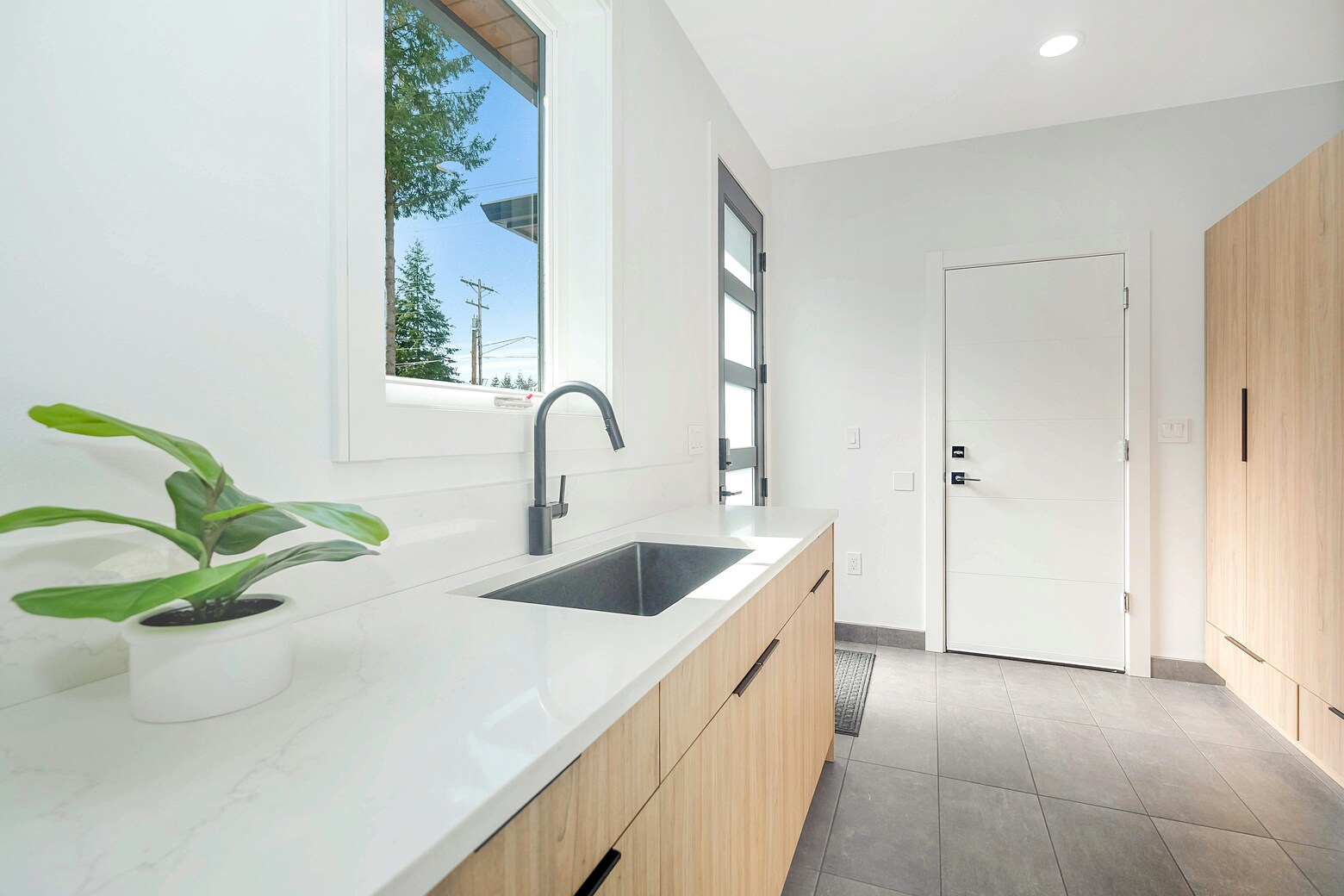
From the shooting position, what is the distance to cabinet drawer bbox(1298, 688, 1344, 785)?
6.32ft

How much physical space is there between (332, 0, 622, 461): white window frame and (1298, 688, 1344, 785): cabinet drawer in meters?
2.43

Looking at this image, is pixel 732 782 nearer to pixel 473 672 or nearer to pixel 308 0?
pixel 473 672

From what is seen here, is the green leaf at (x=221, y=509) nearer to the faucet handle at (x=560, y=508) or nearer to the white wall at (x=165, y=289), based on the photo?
the white wall at (x=165, y=289)

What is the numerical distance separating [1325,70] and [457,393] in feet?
11.8

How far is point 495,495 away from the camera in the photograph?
128cm

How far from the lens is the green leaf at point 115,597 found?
46cm

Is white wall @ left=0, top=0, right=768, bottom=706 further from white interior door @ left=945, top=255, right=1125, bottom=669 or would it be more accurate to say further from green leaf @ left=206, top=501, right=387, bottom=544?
white interior door @ left=945, top=255, right=1125, bottom=669

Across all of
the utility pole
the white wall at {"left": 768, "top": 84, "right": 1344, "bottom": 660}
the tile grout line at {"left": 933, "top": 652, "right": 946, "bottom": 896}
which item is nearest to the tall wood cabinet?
the white wall at {"left": 768, "top": 84, "right": 1344, "bottom": 660}

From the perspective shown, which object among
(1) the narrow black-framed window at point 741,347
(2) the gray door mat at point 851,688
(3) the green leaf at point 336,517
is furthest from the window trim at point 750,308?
(3) the green leaf at point 336,517

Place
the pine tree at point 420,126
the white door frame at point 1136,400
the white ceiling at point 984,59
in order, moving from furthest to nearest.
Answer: the white door frame at point 1136,400, the white ceiling at point 984,59, the pine tree at point 420,126

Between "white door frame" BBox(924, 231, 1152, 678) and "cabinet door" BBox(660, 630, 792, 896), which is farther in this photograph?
"white door frame" BBox(924, 231, 1152, 678)

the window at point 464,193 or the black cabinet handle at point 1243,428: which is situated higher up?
the window at point 464,193

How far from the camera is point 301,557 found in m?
0.61

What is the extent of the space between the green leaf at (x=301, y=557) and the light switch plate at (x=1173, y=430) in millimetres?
3343
